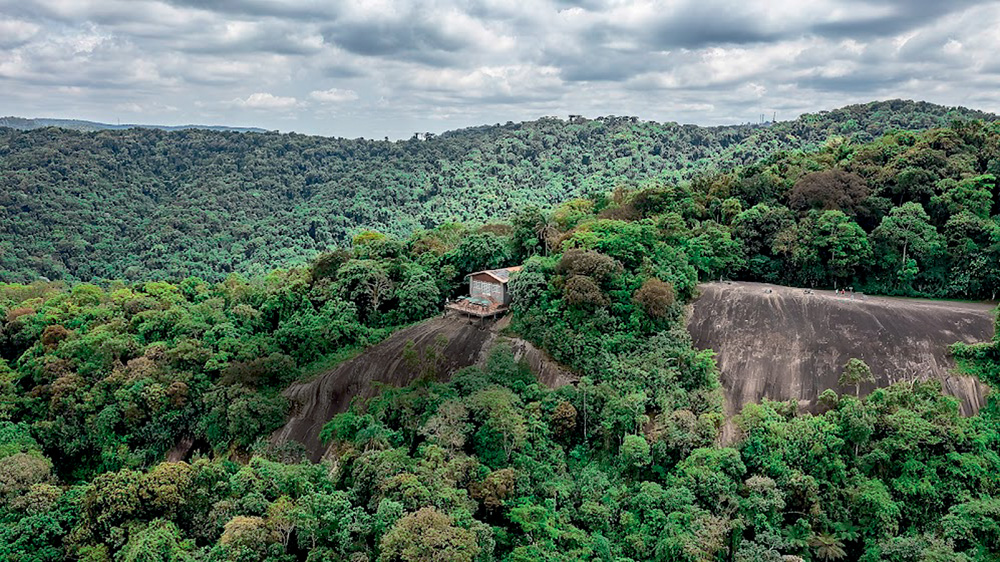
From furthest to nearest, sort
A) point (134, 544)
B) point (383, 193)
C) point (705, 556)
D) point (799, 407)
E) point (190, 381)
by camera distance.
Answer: point (383, 193) → point (190, 381) → point (799, 407) → point (134, 544) → point (705, 556)

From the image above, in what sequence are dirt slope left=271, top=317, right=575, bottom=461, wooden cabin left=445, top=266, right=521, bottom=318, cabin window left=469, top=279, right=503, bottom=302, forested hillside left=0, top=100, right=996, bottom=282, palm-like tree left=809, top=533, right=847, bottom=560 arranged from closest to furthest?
palm-like tree left=809, top=533, right=847, bottom=560
dirt slope left=271, top=317, right=575, bottom=461
wooden cabin left=445, top=266, right=521, bottom=318
cabin window left=469, top=279, right=503, bottom=302
forested hillside left=0, top=100, right=996, bottom=282

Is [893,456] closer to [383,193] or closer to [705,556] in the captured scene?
[705,556]

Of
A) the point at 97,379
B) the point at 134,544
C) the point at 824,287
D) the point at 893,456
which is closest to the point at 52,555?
the point at 134,544

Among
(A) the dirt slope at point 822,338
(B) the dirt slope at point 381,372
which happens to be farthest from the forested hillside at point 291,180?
(B) the dirt slope at point 381,372

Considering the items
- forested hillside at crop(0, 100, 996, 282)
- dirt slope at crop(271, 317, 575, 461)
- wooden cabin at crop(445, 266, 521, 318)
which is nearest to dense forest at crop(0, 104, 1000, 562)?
dirt slope at crop(271, 317, 575, 461)

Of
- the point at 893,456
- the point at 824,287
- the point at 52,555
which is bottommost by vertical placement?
the point at 52,555

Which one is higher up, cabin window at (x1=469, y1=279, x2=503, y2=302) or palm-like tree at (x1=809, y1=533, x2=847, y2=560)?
cabin window at (x1=469, y1=279, x2=503, y2=302)

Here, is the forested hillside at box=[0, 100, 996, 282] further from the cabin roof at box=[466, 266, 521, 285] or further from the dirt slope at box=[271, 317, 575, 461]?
the dirt slope at box=[271, 317, 575, 461]

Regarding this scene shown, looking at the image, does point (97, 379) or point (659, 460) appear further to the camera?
point (97, 379)
